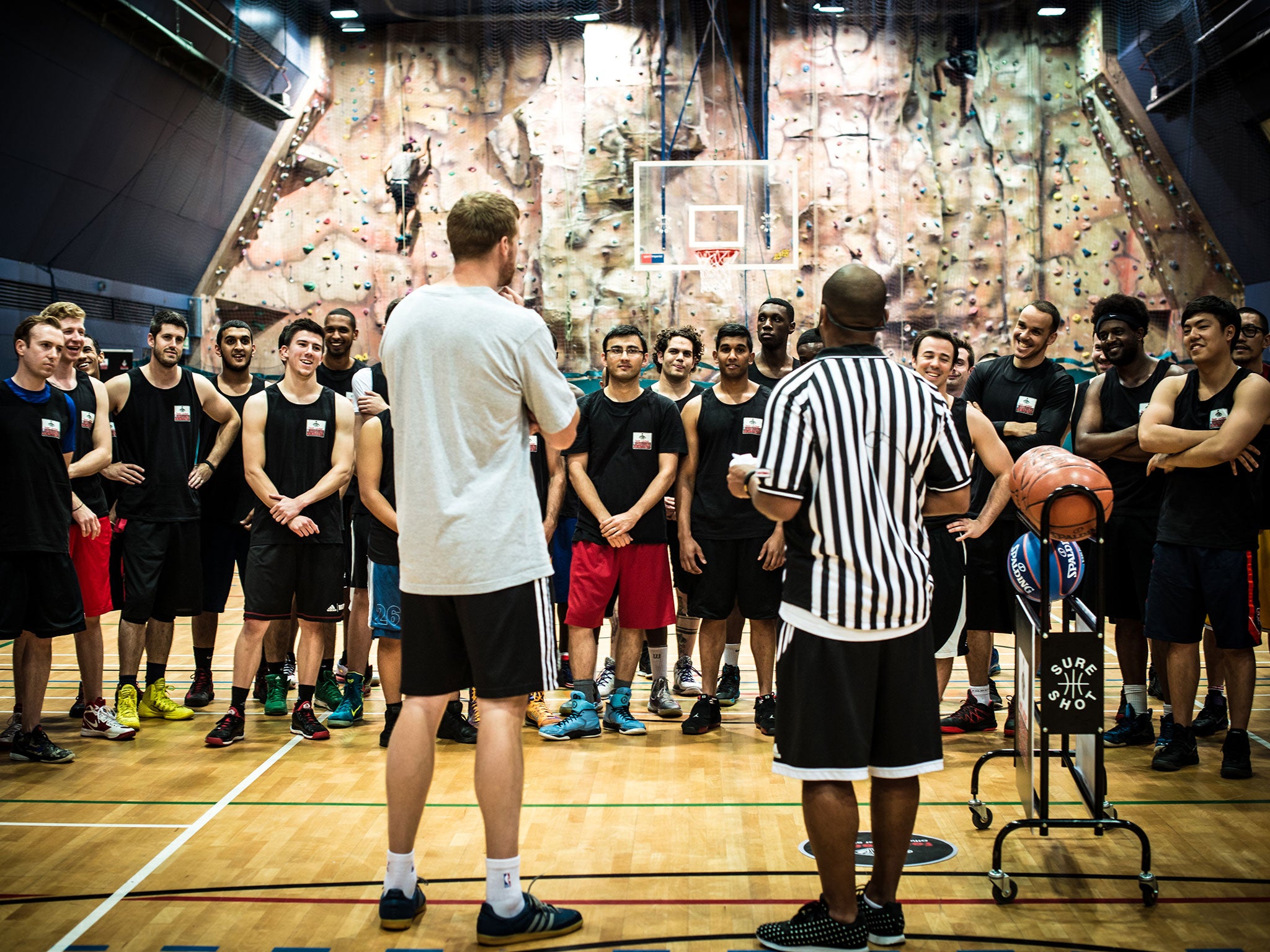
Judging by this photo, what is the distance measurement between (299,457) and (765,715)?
2578mm

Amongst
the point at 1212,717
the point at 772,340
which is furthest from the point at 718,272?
the point at 1212,717

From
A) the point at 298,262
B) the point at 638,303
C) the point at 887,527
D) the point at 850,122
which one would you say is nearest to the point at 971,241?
the point at 850,122

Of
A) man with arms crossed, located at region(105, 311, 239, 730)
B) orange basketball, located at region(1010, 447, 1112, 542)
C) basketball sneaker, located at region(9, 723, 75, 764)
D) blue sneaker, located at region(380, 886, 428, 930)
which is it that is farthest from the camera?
man with arms crossed, located at region(105, 311, 239, 730)

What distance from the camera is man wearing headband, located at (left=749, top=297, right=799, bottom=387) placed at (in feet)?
18.4

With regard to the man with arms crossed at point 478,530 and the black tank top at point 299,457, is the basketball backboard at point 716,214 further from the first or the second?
the man with arms crossed at point 478,530

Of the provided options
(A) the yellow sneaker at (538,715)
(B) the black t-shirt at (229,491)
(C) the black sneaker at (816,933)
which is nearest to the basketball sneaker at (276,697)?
(B) the black t-shirt at (229,491)

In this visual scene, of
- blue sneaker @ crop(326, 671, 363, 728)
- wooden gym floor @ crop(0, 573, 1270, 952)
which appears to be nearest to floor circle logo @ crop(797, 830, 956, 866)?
wooden gym floor @ crop(0, 573, 1270, 952)

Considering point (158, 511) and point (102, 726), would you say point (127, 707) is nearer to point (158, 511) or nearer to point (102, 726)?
point (102, 726)

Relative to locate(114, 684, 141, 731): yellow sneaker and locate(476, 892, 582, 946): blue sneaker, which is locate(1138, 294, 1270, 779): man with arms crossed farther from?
locate(114, 684, 141, 731): yellow sneaker

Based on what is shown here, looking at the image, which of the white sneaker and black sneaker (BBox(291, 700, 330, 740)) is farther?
the white sneaker

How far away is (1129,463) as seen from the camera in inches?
198

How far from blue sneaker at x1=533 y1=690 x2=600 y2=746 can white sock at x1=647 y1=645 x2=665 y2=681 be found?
1.85ft

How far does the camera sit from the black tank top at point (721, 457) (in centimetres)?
526

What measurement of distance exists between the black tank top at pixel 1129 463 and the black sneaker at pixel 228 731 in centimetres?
425
